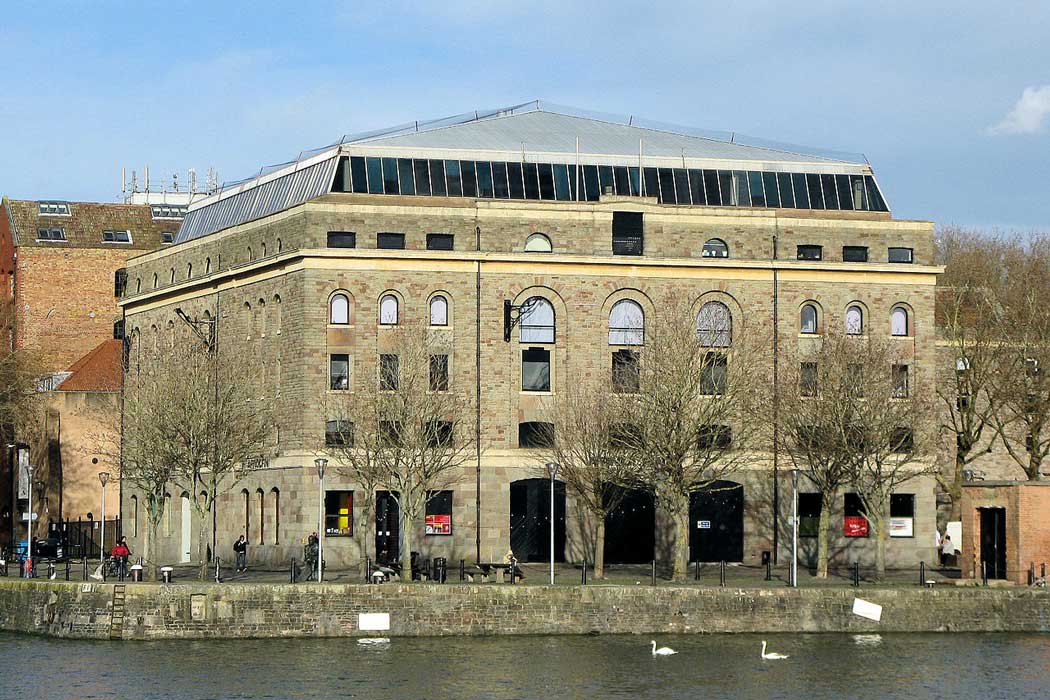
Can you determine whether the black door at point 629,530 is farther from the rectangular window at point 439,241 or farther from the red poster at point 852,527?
the rectangular window at point 439,241

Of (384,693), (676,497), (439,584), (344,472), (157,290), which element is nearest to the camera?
(384,693)

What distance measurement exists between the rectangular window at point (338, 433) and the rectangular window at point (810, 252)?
67.3ft

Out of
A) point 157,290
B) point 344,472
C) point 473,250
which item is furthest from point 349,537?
point 157,290

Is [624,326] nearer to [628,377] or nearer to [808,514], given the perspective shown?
[628,377]

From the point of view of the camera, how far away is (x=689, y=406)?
7938 cm

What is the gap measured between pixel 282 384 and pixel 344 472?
5512 mm

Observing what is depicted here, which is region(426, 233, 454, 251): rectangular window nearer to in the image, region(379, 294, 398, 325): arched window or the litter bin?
region(379, 294, 398, 325): arched window

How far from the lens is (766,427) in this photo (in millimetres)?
Result: 86000

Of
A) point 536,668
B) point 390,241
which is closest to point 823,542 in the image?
point 536,668

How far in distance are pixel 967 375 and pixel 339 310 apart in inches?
1196

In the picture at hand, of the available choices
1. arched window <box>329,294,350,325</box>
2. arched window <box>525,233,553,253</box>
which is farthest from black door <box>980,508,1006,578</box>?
arched window <box>329,294,350,325</box>

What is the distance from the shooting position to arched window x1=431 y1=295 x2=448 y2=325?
8581 cm

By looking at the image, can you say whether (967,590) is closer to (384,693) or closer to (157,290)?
(384,693)

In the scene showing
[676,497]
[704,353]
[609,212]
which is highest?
[609,212]
